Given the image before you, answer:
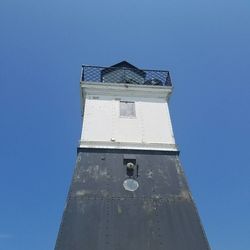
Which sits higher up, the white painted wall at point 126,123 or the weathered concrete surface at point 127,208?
the white painted wall at point 126,123

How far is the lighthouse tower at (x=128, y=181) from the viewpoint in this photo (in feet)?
21.4

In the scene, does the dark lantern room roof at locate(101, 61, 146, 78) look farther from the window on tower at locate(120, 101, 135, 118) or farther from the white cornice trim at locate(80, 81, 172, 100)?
the window on tower at locate(120, 101, 135, 118)

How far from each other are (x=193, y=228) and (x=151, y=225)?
3.41 ft

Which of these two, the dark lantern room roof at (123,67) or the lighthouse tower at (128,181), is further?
the dark lantern room roof at (123,67)

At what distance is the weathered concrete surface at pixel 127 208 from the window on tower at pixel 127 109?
185 centimetres

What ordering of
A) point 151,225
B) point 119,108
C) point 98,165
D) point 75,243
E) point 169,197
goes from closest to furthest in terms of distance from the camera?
point 75,243 < point 151,225 < point 169,197 < point 98,165 < point 119,108

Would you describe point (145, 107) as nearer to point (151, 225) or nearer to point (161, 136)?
point (161, 136)

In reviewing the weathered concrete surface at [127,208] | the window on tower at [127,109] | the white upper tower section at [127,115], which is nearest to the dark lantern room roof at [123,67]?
the white upper tower section at [127,115]

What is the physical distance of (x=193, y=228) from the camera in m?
6.85

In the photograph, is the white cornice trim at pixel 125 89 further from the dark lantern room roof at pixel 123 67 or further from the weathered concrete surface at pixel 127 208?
the weathered concrete surface at pixel 127 208

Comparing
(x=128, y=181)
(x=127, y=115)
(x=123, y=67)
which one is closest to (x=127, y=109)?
(x=127, y=115)

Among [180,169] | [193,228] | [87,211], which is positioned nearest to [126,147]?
[180,169]

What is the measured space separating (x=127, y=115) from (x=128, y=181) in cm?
298

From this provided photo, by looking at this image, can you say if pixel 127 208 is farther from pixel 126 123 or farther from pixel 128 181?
pixel 126 123
